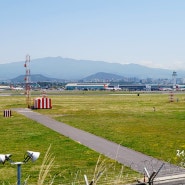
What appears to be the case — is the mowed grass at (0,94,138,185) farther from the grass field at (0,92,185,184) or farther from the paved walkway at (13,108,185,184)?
the paved walkway at (13,108,185,184)

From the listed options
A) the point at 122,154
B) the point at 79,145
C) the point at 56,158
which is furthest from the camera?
the point at 79,145

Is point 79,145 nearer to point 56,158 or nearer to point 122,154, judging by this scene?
point 56,158

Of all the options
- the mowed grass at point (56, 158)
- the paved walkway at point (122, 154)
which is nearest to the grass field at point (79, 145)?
the mowed grass at point (56, 158)

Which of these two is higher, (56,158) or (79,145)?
(79,145)

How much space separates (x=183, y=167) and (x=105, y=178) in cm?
525

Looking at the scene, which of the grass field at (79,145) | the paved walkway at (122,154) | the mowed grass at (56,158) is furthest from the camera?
the grass field at (79,145)

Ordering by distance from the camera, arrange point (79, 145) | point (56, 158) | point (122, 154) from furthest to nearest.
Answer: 1. point (79, 145)
2. point (122, 154)
3. point (56, 158)

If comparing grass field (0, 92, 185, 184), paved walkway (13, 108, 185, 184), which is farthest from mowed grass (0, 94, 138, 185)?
paved walkway (13, 108, 185, 184)

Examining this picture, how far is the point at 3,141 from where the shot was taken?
102 ft

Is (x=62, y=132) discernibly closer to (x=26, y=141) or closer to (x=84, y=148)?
(x=26, y=141)

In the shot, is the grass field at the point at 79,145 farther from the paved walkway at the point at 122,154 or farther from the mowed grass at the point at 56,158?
the paved walkway at the point at 122,154

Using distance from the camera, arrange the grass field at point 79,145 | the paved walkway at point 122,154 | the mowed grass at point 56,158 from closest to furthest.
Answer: the mowed grass at point 56,158
the paved walkway at point 122,154
the grass field at point 79,145

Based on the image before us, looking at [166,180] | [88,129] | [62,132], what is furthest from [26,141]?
[166,180]

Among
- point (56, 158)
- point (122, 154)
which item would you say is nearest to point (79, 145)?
point (56, 158)
